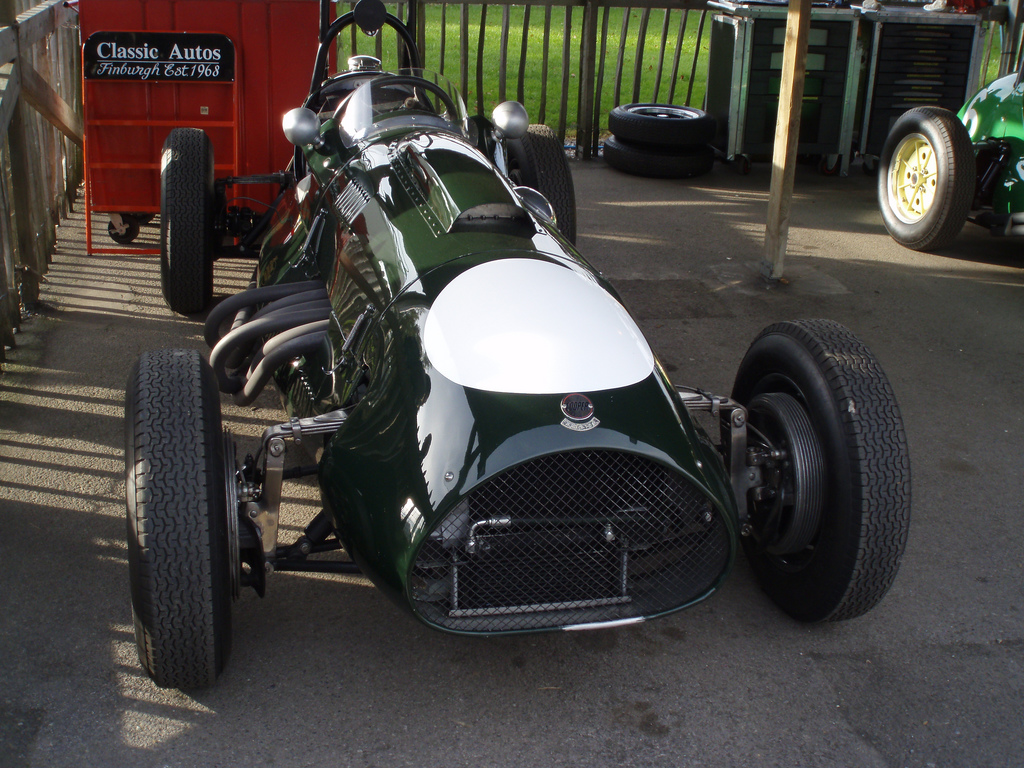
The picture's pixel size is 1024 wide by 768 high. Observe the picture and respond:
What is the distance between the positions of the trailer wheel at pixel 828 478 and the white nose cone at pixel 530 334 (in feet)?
1.91

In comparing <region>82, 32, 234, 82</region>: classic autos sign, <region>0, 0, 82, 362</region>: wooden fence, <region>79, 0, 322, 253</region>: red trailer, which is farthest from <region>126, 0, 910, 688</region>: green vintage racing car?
<region>82, 32, 234, 82</region>: classic autos sign

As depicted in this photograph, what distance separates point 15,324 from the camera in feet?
16.5

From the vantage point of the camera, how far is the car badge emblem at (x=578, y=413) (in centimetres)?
243

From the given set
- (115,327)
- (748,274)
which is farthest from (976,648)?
(115,327)

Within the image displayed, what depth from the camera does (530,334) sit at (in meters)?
2.66

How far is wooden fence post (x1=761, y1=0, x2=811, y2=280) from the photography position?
18.7ft

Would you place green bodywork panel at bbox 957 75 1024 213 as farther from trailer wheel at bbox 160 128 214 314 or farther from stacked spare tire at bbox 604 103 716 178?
trailer wheel at bbox 160 128 214 314

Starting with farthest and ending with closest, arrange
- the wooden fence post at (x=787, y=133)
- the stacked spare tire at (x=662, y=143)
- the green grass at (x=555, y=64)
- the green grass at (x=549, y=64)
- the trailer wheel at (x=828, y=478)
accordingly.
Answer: the green grass at (x=549, y=64)
the green grass at (x=555, y=64)
the stacked spare tire at (x=662, y=143)
the wooden fence post at (x=787, y=133)
the trailer wheel at (x=828, y=478)

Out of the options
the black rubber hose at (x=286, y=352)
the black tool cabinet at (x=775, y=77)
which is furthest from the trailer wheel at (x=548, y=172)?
the black tool cabinet at (x=775, y=77)

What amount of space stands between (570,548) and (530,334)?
23.5 inches

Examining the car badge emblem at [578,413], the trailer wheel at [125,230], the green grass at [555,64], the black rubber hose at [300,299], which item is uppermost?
the green grass at [555,64]

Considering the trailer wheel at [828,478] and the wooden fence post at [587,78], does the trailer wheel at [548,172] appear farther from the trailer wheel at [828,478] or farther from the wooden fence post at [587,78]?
the wooden fence post at [587,78]

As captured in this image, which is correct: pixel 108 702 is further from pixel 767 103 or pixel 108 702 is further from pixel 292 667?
pixel 767 103

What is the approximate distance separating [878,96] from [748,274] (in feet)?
11.3
